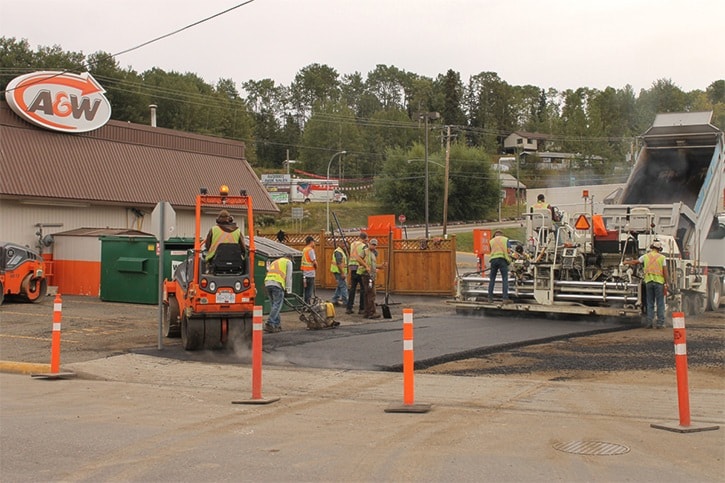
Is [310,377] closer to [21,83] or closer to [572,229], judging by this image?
[572,229]

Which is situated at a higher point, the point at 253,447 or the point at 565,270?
the point at 565,270

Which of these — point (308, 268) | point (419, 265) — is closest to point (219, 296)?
point (308, 268)

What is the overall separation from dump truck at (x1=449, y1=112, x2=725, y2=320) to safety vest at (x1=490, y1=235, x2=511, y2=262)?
2.11 feet

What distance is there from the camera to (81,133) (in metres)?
29.0

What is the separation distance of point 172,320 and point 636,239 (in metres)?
9.64

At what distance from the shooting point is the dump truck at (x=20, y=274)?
790 inches

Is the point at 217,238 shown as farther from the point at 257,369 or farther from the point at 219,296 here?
the point at 257,369

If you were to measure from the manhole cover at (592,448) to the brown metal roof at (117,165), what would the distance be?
21625 mm

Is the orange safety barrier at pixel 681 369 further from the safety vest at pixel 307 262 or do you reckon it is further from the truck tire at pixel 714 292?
the truck tire at pixel 714 292

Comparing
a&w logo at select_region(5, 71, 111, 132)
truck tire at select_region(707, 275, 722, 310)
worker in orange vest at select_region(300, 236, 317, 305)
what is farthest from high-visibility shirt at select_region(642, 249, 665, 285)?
a&w logo at select_region(5, 71, 111, 132)

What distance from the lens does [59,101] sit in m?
28.2

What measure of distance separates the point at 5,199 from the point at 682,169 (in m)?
19.5

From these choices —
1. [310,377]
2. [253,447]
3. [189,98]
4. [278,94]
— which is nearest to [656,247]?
[310,377]

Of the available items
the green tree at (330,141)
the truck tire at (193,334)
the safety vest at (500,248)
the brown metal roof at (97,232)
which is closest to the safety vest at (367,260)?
the safety vest at (500,248)
